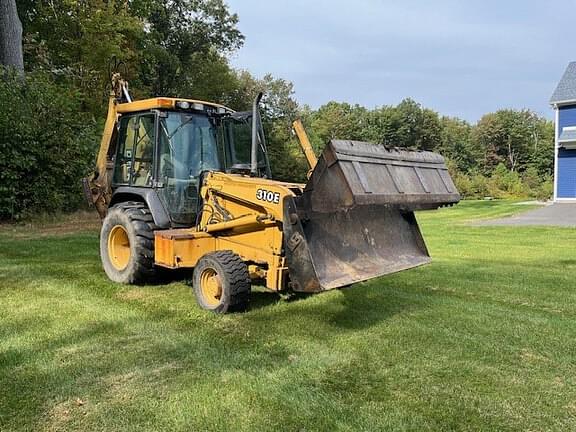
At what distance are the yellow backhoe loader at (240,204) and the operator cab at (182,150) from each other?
1 cm

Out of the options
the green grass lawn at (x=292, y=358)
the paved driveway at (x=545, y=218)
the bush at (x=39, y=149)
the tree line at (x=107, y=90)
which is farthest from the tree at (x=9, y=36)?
the paved driveway at (x=545, y=218)

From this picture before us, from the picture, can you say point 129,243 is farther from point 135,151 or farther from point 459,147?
point 459,147

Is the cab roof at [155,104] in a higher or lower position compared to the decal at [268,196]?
higher

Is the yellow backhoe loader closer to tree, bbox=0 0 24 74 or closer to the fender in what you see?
the fender

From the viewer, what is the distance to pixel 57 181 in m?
15.2

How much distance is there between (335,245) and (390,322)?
0.93 metres

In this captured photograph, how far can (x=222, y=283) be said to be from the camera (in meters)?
5.43

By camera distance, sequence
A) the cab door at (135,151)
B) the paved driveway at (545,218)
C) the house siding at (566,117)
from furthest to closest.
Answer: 1. the house siding at (566,117)
2. the paved driveway at (545,218)
3. the cab door at (135,151)

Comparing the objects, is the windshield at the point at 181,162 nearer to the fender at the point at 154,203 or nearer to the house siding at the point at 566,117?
the fender at the point at 154,203

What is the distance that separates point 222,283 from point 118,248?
2442 mm

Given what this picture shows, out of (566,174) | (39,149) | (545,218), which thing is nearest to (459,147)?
(566,174)

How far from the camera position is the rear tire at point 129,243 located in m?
6.50

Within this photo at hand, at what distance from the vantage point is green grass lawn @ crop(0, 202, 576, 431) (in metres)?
3.38

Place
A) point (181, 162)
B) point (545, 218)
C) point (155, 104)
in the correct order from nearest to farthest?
point (155, 104) < point (181, 162) < point (545, 218)
